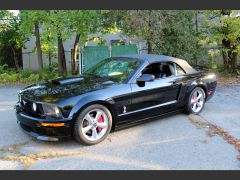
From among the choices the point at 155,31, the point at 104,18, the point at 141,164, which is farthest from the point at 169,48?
the point at 141,164

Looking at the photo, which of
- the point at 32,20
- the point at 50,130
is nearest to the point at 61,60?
the point at 32,20

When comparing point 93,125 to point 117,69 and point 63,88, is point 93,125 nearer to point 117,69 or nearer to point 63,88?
point 63,88

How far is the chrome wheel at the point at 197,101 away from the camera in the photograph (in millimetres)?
6660

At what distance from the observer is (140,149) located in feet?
15.6

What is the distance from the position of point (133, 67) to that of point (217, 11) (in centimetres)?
748

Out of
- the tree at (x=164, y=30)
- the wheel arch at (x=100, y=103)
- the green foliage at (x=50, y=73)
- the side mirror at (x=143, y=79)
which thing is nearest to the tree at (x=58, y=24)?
the green foliage at (x=50, y=73)

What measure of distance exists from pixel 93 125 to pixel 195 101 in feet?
9.19

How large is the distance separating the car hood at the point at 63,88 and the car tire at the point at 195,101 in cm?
205

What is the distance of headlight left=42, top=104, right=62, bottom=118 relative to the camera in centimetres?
464

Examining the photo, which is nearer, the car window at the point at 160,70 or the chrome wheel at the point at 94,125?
the chrome wheel at the point at 94,125

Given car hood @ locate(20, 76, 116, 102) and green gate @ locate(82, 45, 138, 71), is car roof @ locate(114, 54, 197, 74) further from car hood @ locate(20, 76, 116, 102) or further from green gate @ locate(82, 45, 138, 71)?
green gate @ locate(82, 45, 138, 71)

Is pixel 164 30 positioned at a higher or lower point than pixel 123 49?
higher

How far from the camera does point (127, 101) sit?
534 centimetres

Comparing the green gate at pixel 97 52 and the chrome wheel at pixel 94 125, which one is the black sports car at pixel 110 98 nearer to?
the chrome wheel at pixel 94 125
